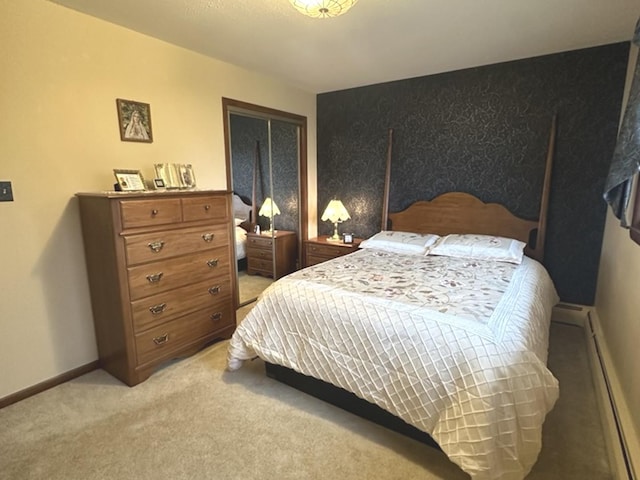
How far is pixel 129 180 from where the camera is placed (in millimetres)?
2396

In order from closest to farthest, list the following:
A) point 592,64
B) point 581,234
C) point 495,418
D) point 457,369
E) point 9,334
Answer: point 495,418, point 457,369, point 9,334, point 592,64, point 581,234

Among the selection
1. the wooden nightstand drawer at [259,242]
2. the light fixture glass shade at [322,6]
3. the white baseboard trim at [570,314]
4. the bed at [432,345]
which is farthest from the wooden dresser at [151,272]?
the white baseboard trim at [570,314]

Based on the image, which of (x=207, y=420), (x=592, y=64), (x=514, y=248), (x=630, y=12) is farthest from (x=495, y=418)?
(x=592, y=64)

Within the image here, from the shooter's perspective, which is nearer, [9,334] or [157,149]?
[9,334]

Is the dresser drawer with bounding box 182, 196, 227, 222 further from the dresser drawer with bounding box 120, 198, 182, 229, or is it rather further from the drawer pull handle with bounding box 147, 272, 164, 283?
the drawer pull handle with bounding box 147, 272, 164, 283

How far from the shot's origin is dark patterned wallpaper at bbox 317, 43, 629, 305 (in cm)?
288

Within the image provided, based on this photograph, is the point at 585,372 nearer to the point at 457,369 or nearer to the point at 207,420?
the point at 457,369

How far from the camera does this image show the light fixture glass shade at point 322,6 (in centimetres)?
168

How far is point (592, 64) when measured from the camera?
2.82 metres

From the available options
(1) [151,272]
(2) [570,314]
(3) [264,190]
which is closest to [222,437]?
(1) [151,272]

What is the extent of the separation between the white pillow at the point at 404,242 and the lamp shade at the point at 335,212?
0.67m

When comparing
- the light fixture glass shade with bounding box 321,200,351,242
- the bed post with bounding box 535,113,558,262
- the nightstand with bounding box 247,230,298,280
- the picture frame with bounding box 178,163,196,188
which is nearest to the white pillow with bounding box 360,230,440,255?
the light fixture glass shade with bounding box 321,200,351,242

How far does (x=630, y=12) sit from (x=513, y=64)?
0.95m

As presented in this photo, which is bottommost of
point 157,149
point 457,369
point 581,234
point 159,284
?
point 457,369
